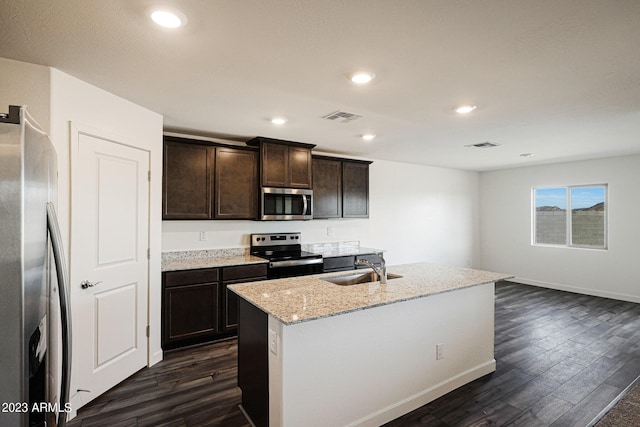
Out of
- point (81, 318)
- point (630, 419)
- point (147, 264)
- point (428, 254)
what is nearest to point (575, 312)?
point (428, 254)

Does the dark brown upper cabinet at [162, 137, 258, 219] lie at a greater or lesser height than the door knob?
greater

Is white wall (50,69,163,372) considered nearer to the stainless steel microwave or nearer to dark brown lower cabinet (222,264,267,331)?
dark brown lower cabinet (222,264,267,331)

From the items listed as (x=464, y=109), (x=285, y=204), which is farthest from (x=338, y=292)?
(x=285, y=204)

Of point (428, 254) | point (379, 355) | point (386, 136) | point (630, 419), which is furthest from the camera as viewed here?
point (428, 254)

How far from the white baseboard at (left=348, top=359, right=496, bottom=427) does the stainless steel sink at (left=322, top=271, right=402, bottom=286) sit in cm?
92

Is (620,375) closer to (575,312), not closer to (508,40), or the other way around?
(575,312)

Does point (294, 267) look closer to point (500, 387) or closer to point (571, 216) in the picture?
point (500, 387)

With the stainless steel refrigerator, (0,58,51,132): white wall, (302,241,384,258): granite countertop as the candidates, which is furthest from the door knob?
(302,241,384,258): granite countertop

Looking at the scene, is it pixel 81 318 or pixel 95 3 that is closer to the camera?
pixel 95 3

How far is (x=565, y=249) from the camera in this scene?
240 inches

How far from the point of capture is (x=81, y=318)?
2414mm

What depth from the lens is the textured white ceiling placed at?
158 centimetres

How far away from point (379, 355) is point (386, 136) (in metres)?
2.76

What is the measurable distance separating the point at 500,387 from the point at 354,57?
2.87m
